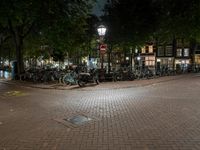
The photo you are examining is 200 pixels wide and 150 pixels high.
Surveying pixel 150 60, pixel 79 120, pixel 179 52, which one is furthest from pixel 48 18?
pixel 150 60

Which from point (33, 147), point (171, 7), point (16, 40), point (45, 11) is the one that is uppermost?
point (171, 7)

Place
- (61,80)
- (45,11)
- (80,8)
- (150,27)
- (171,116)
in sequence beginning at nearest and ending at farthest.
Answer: (171,116) < (61,80) < (45,11) < (80,8) < (150,27)

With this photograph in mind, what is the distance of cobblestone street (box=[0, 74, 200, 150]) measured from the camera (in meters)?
6.38

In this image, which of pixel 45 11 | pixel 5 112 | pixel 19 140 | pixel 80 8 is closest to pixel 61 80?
pixel 45 11

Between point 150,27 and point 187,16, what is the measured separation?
455cm

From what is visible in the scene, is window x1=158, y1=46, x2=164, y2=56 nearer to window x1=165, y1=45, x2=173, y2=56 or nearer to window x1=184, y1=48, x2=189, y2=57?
window x1=165, y1=45, x2=173, y2=56

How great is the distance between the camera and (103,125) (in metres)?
8.06

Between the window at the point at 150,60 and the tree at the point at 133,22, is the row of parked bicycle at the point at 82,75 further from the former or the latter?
the window at the point at 150,60

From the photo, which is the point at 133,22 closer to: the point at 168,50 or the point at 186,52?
the point at 186,52

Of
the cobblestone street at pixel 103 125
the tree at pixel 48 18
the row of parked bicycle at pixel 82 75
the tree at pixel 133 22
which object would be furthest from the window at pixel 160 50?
the cobblestone street at pixel 103 125

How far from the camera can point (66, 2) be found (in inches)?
936

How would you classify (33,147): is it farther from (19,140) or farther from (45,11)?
(45,11)

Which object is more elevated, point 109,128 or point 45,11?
point 45,11

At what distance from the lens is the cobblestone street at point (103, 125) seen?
6.38 m
